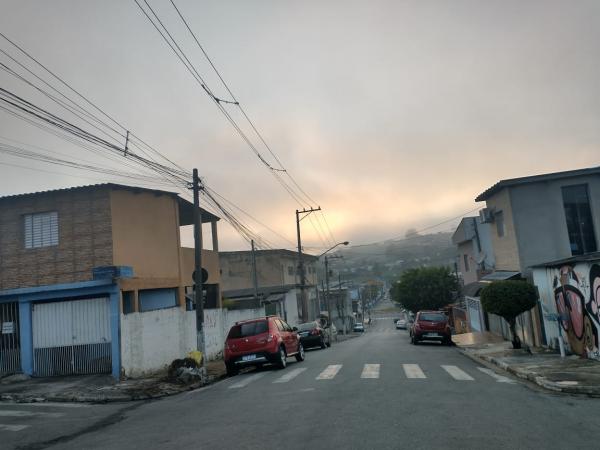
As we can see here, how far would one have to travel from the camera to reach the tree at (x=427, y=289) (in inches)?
1860

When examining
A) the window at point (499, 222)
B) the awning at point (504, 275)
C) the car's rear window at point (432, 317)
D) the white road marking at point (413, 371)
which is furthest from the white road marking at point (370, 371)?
the car's rear window at point (432, 317)

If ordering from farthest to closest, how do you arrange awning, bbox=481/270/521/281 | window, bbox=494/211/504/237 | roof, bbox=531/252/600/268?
window, bbox=494/211/504/237
awning, bbox=481/270/521/281
roof, bbox=531/252/600/268

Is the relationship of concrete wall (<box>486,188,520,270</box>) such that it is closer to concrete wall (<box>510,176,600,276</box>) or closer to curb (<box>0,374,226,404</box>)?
concrete wall (<box>510,176,600,276</box>)

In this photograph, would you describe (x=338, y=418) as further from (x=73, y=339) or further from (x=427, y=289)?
(x=427, y=289)

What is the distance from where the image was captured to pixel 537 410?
8.76 meters

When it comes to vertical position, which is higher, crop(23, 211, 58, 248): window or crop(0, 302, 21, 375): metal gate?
crop(23, 211, 58, 248): window

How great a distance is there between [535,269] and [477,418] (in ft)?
44.0

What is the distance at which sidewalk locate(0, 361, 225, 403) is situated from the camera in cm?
1369

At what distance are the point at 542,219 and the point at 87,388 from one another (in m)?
18.5

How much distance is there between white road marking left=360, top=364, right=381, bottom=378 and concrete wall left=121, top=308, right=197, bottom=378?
24.3 ft

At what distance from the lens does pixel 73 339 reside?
1742cm

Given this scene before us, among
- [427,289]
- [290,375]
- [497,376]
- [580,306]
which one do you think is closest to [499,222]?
[580,306]

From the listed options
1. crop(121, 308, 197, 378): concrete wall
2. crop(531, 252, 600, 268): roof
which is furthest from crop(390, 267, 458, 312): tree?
crop(531, 252, 600, 268): roof

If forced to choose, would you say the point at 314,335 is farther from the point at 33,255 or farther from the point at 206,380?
the point at 33,255
